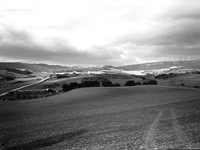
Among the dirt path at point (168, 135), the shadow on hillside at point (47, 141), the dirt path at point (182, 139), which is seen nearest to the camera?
the dirt path at point (182, 139)

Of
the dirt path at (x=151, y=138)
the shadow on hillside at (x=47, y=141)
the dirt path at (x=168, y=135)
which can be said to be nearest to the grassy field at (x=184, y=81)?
the dirt path at (x=151, y=138)

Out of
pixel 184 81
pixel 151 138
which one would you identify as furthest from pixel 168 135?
pixel 184 81

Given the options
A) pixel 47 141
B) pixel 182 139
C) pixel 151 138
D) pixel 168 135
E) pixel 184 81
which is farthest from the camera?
pixel 184 81

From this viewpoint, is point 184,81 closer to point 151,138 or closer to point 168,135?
point 168,135

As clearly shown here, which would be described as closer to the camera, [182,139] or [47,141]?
[182,139]

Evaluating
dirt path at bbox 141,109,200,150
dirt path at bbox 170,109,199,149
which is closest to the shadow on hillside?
dirt path at bbox 141,109,200,150

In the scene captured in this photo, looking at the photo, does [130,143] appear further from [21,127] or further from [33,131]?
[21,127]

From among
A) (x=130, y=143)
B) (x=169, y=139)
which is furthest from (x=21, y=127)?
(x=169, y=139)

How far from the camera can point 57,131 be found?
26.9m

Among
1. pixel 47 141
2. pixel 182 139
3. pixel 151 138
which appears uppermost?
pixel 182 139

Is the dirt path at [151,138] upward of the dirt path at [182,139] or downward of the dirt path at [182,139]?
downward

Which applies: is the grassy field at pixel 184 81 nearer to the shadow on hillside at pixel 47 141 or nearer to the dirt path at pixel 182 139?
Result: the dirt path at pixel 182 139

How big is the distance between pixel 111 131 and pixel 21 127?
1439 centimetres

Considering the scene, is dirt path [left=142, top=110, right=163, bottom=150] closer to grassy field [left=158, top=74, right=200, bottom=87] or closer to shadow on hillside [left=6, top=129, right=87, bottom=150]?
shadow on hillside [left=6, top=129, right=87, bottom=150]
